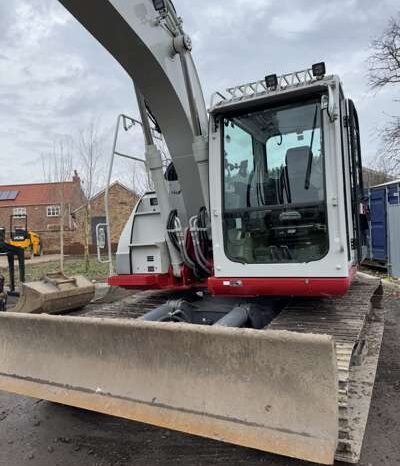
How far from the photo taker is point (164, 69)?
3.71 meters

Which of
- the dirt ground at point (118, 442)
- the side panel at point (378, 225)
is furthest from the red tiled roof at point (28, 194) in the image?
the dirt ground at point (118, 442)

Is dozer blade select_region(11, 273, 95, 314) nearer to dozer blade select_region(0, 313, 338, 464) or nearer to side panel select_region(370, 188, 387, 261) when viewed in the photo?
dozer blade select_region(0, 313, 338, 464)

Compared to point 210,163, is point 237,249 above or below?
below

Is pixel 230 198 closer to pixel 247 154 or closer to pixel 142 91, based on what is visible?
pixel 247 154

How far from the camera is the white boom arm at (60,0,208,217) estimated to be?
3.18 m

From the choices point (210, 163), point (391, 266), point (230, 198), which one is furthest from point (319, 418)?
point (391, 266)

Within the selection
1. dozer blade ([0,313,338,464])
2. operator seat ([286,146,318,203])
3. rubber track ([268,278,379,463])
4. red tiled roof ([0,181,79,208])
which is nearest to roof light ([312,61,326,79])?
operator seat ([286,146,318,203])

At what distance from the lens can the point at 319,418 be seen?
2.24m

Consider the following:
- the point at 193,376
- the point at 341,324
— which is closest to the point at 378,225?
the point at 341,324

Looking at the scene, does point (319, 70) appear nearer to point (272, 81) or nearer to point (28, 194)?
point (272, 81)

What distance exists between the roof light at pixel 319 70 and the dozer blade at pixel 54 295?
472 cm

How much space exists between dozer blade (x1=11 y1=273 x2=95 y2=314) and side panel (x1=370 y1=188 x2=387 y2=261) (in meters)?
8.32

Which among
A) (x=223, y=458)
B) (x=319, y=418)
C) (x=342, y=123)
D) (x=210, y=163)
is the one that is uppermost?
(x=342, y=123)

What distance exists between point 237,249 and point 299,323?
84 cm
